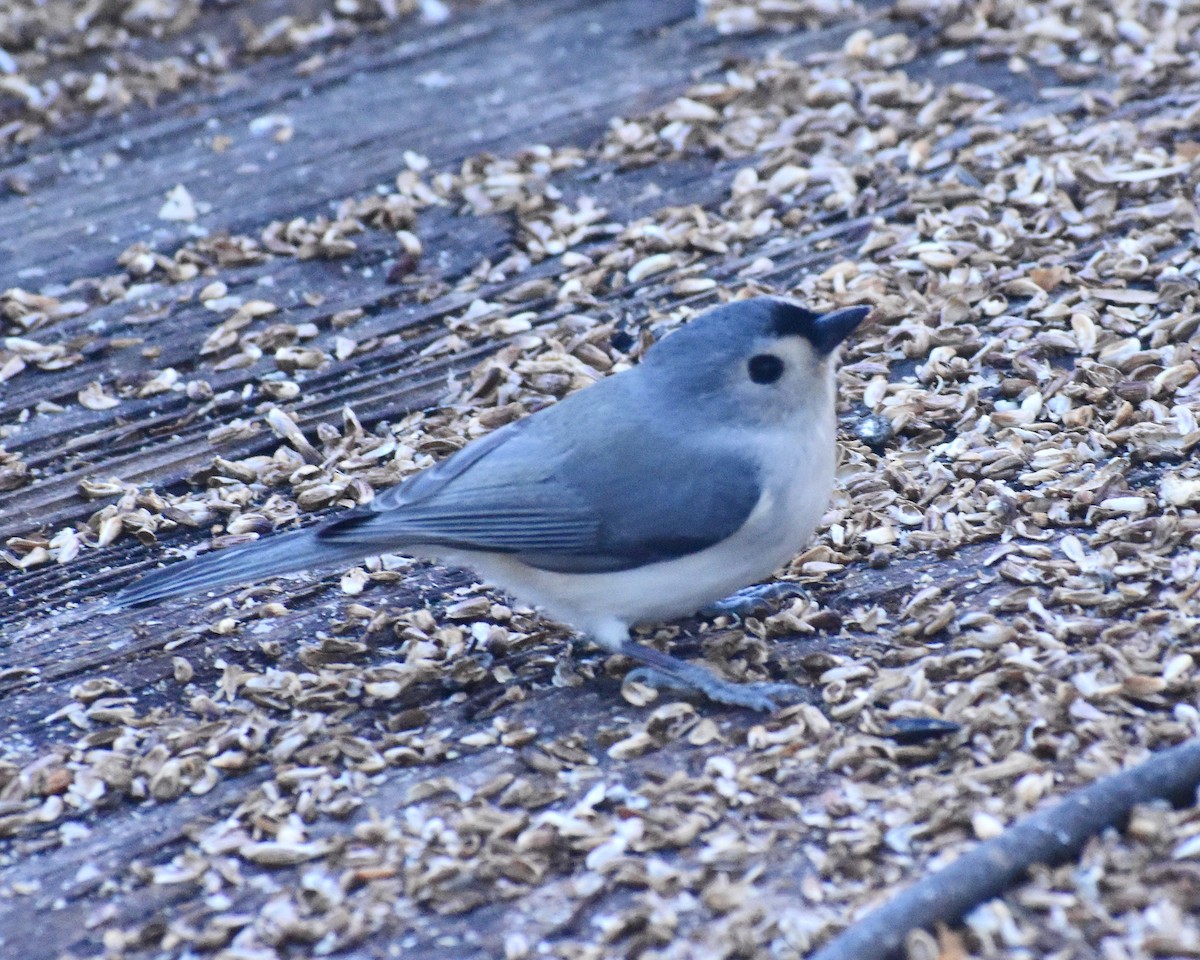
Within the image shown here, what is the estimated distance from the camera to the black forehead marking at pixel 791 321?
3.85 metres

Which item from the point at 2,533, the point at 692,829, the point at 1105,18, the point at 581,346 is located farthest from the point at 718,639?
the point at 1105,18

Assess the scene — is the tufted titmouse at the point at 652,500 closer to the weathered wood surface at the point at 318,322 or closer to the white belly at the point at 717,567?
the white belly at the point at 717,567

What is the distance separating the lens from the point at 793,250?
552 centimetres

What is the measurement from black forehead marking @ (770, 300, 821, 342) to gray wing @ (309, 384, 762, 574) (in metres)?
0.34

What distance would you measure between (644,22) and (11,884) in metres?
4.91

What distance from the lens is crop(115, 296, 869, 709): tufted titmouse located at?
383cm

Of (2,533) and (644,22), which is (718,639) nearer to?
(2,533)

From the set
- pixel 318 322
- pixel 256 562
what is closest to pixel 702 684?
pixel 256 562

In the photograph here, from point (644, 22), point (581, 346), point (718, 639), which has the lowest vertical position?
point (718, 639)

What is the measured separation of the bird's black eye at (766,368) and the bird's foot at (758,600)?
0.60 metres

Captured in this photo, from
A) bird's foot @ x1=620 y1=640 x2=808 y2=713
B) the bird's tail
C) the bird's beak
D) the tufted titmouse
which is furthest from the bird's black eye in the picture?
Result: the bird's tail

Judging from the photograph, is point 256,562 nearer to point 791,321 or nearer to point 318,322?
point 791,321

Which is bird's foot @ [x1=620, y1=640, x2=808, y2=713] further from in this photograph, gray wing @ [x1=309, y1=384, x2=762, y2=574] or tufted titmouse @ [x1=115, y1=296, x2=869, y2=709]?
gray wing @ [x1=309, y1=384, x2=762, y2=574]

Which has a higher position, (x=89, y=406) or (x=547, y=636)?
(x=89, y=406)
